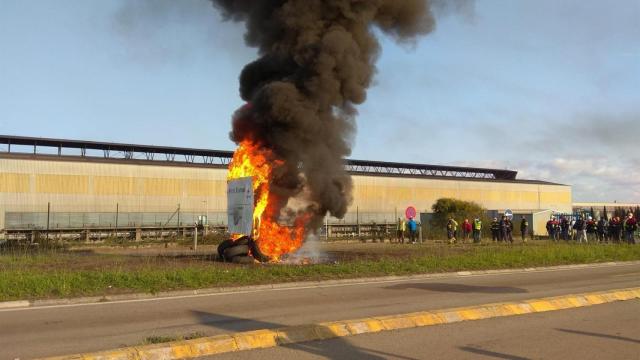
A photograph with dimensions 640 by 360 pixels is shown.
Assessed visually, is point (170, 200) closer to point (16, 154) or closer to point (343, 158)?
Result: point (16, 154)

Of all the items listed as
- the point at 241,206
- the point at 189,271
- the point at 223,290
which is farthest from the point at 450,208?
the point at 223,290

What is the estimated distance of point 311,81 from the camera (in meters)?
17.3

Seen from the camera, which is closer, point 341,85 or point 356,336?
point 356,336

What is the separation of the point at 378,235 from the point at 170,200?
63.1 ft

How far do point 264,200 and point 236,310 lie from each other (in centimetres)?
828

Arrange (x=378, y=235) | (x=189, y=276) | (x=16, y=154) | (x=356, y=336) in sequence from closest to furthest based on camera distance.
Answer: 1. (x=356, y=336)
2. (x=189, y=276)
3. (x=378, y=235)
4. (x=16, y=154)

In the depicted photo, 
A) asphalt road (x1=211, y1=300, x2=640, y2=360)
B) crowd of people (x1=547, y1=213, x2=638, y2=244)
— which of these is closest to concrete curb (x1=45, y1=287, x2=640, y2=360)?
asphalt road (x1=211, y1=300, x2=640, y2=360)

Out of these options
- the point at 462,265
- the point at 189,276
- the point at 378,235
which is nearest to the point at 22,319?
the point at 189,276

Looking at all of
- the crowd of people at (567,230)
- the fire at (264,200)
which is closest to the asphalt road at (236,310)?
the fire at (264,200)

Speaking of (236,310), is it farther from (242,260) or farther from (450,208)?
(450,208)

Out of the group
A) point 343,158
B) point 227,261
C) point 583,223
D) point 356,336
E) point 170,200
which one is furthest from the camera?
point 170,200

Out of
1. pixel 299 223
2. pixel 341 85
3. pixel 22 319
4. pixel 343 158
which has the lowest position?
pixel 22 319

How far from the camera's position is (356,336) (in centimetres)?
678

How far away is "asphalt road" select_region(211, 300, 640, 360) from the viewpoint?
5.95 meters
